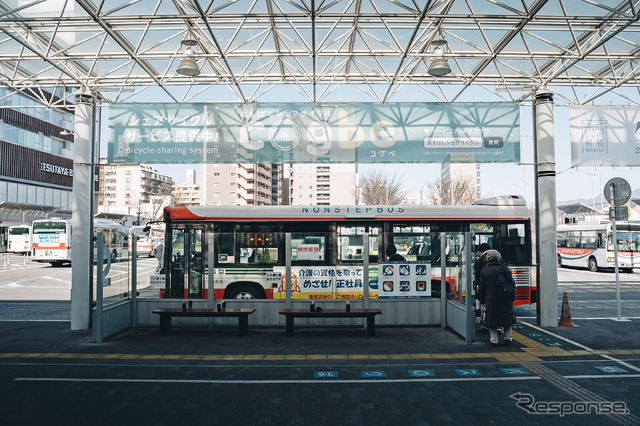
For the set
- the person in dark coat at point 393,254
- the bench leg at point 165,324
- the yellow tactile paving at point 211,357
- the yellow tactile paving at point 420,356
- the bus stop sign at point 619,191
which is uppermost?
the bus stop sign at point 619,191

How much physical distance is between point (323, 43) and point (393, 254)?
5209 mm

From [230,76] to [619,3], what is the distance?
9284 mm

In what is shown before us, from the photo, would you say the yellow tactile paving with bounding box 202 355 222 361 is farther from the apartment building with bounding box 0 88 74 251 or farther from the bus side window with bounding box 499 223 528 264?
the apartment building with bounding box 0 88 74 251

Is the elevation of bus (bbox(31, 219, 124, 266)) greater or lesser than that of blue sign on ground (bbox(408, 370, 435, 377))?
greater

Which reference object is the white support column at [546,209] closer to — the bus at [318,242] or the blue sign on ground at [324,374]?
the bus at [318,242]

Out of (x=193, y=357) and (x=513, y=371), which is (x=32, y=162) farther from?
(x=513, y=371)

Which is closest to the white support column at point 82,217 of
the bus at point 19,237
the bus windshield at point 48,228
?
the bus windshield at point 48,228

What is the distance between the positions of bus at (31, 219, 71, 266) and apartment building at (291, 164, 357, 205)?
241 ft

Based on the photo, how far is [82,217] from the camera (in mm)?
10102

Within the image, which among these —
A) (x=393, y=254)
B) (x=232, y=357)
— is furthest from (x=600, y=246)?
(x=232, y=357)

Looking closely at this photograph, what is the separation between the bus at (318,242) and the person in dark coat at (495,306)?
4.45 feet

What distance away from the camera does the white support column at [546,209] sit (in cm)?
1016

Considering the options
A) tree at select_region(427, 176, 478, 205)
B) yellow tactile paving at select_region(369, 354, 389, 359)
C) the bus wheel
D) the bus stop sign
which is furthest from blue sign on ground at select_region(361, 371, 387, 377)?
tree at select_region(427, 176, 478, 205)

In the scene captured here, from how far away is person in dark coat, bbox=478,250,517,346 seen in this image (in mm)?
8211
